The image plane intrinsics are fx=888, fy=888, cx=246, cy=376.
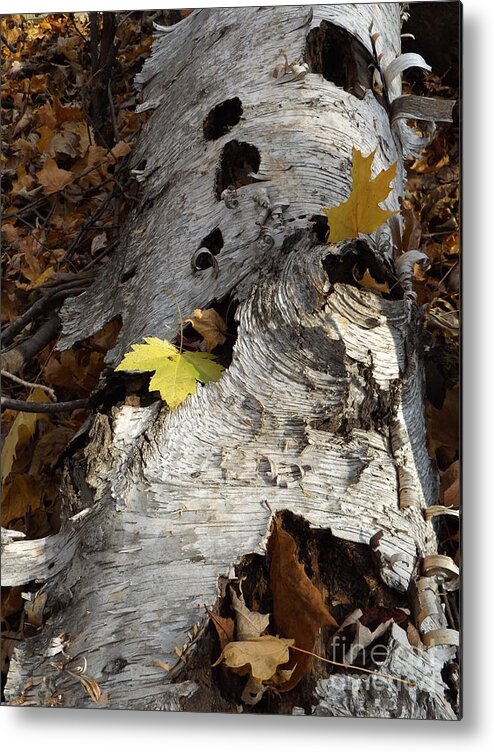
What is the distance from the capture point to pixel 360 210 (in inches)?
51.9

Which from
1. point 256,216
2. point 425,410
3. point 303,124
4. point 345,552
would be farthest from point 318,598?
point 303,124

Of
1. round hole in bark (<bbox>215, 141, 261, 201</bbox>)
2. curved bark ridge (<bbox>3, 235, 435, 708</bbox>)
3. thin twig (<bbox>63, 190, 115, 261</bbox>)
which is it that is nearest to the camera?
curved bark ridge (<bbox>3, 235, 435, 708</bbox>)

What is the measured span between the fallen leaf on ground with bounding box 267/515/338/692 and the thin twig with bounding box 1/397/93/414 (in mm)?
368

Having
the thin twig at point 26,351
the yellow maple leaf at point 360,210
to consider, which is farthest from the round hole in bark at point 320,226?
the thin twig at point 26,351

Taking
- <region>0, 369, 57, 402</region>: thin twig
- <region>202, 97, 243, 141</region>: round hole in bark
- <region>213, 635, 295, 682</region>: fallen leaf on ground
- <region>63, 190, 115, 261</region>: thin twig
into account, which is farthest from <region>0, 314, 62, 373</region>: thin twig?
<region>213, 635, 295, 682</region>: fallen leaf on ground

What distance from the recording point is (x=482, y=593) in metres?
1.38

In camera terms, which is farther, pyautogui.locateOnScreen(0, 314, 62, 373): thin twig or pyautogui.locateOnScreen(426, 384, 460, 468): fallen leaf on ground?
pyautogui.locateOnScreen(0, 314, 62, 373): thin twig

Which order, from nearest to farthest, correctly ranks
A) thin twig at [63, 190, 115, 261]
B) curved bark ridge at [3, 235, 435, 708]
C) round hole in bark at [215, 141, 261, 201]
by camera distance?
curved bark ridge at [3, 235, 435, 708]
round hole in bark at [215, 141, 261, 201]
thin twig at [63, 190, 115, 261]

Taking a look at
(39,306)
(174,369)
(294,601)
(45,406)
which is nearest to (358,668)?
(294,601)

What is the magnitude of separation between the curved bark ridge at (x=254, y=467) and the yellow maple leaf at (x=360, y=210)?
0.05m

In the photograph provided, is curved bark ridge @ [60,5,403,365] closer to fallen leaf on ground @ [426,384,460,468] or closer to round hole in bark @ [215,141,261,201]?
round hole in bark @ [215,141,261,201]

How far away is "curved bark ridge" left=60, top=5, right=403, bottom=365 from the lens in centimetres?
137

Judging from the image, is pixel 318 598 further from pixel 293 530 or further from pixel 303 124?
pixel 303 124

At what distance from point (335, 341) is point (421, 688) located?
1.77 feet
